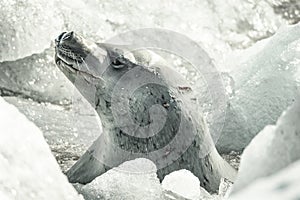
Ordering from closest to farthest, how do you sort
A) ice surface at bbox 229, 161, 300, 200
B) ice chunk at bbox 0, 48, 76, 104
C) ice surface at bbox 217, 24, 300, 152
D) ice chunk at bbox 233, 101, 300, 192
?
ice surface at bbox 229, 161, 300, 200, ice chunk at bbox 233, 101, 300, 192, ice surface at bbox 217, 24, 300, 152, ice chunk at bbox 0, 48, 76, 104

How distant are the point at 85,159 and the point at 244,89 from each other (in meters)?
1.85

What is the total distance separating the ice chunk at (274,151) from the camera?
141cm

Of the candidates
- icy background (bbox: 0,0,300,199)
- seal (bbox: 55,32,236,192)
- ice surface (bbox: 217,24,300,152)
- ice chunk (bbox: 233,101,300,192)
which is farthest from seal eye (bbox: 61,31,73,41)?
ice chunk (bbox: 233,101,300,192)

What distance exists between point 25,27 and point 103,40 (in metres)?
0.77

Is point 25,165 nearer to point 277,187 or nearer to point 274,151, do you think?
point 274,151

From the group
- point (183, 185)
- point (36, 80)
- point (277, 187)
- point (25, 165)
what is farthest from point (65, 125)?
point (277, 187)

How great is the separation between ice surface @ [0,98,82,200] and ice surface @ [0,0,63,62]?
3.96 metres

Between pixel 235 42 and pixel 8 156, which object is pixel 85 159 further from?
pixel 235 42

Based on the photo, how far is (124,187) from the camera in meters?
3.21

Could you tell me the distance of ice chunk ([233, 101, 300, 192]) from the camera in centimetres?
141

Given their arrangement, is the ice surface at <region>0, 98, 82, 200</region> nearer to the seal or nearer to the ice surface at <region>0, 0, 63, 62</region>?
the seal

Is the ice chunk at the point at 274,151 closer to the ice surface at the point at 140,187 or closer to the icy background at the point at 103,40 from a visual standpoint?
the icy background at the point at 103,40

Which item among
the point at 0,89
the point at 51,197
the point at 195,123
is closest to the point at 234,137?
the point at 195,123

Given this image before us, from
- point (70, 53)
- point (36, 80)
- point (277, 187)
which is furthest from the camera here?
point (36, 80)
